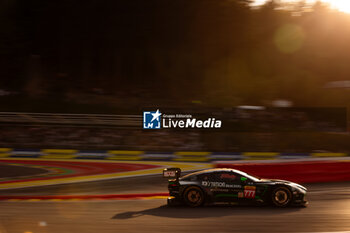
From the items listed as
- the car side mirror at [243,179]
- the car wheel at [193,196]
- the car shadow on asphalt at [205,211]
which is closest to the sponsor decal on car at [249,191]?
the car side mirror at [243,179]

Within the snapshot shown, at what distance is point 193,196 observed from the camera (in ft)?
34.4

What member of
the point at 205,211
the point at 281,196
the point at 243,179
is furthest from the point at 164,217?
the point at 281,196

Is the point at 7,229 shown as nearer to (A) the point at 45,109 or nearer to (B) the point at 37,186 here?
(B) the point at 37,186

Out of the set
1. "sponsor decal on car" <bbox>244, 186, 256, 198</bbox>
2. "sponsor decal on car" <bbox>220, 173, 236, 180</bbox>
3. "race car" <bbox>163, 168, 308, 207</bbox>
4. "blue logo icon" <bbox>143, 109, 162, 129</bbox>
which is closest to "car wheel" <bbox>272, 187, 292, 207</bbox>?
"race car" <bbox>163, 168, 308, 207</bbox>

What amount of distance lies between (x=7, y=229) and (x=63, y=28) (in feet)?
106

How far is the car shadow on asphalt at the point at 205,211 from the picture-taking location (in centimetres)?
945

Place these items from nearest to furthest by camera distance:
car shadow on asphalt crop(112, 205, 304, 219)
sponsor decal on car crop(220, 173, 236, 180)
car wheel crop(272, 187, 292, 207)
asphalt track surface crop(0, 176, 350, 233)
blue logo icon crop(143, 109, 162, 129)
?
asphalt track surface crop(0, 176, 350, 233)
car shadow on asphalt crop(112, 205, 304, 219)
car wheel crop(272, 187, 292, 207)
sponsor decal on car crop(220, 173, 236, 180)
blue logo icon crop(143, 109, 162, 129)

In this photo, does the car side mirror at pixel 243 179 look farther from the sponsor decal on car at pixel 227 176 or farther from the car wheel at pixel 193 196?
the car wheel at pixel 193 196

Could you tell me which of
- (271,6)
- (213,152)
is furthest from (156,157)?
(271,6)

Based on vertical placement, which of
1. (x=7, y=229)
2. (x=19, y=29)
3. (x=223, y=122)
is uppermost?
(x=19, y=29)

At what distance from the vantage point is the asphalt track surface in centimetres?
818

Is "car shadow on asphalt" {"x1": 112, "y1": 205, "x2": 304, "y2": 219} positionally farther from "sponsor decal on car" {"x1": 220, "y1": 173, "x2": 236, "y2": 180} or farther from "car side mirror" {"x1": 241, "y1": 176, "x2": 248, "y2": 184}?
"sponsor decal on car" {"x1": 220, "y1": 173, "x2": 236, "y2": 180}

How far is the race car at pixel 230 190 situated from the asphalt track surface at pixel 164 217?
0.83 feet

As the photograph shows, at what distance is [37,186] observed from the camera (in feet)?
48.3
